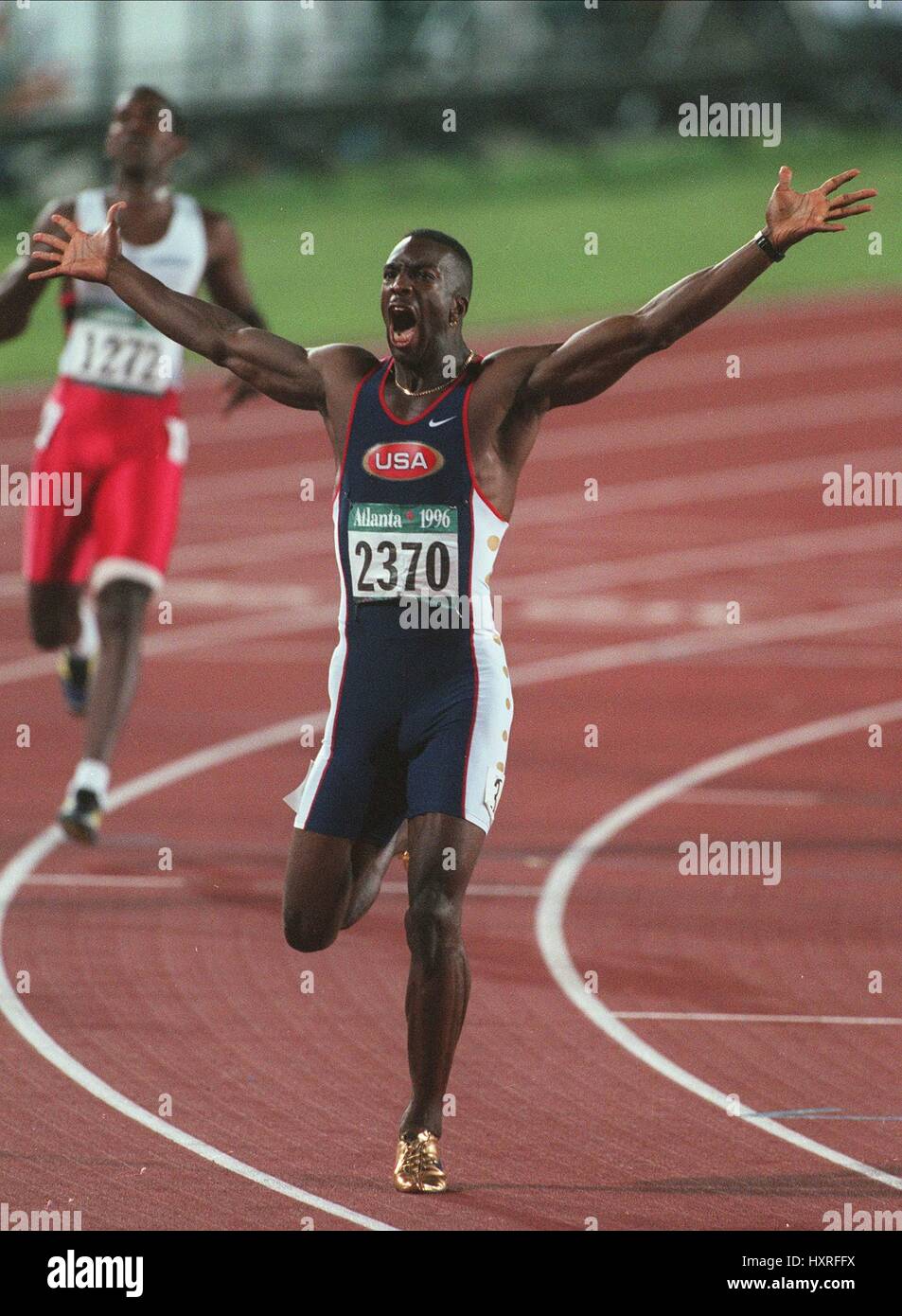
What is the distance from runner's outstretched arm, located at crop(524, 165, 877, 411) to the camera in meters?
6.29

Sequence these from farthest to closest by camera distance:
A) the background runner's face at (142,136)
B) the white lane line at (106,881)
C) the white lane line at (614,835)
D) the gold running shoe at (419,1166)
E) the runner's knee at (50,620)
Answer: the runner's knee at (50,620) → the background runner's face at (142,136) → the white lane line at (106,881) → the white lane line at (614,835) → the gold running shoe at (419,1166)

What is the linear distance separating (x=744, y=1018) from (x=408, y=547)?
8.40 ft

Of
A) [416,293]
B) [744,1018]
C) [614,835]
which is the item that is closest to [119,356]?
[614,835]

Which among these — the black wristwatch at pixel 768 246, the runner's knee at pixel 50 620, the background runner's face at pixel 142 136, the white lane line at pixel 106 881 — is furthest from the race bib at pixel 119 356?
the black wristwatch at pixel 768 246

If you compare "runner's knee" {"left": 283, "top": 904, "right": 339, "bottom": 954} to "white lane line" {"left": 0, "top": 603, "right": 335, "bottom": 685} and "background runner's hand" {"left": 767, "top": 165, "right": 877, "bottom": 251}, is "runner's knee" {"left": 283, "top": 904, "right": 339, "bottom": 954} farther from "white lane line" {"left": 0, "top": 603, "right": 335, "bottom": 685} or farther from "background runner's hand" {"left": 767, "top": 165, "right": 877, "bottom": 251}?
"white lane line" {"left": 0, "top": 603, "right": 335, "bottom": 685}

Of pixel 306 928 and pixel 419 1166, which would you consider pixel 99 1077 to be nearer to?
pixel 306 928

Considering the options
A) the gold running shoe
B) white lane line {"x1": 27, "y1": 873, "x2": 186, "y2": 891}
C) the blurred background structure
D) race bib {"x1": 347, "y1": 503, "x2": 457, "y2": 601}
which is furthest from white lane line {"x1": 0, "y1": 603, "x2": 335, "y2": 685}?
the blurred background structure

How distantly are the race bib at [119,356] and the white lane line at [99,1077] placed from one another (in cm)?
203

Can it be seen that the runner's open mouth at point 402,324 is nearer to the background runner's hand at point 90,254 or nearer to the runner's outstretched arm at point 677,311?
the runner's outstretched arm at point 677,311

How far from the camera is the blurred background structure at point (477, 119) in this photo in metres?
31.5

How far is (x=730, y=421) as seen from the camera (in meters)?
24.6

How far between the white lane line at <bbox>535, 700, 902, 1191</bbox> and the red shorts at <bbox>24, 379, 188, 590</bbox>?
2276 mm

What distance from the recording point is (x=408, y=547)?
6.44 m

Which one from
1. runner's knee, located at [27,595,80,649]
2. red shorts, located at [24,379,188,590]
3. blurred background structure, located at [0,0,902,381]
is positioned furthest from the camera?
blurred background structure, located at [0,0,902,381]
